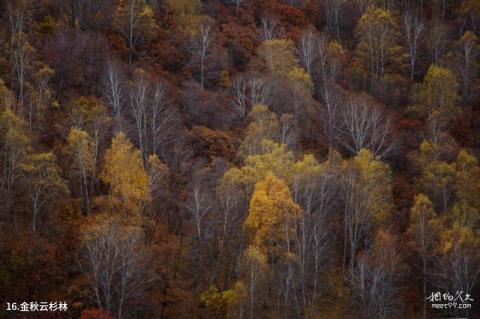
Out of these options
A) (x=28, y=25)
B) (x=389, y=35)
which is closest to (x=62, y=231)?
(x=28, y=25)

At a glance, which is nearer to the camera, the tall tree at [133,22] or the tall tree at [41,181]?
the tall tree at [41,181]

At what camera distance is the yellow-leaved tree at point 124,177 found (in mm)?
45844

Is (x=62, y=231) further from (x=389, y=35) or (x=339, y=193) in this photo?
(x=389, y=35)

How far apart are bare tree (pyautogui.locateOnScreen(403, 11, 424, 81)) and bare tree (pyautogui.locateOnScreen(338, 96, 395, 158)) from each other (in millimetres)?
16094

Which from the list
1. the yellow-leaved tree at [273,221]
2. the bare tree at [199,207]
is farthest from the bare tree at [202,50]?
the yellow-leaved tree at [273,221]

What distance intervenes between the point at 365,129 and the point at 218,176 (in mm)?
17816

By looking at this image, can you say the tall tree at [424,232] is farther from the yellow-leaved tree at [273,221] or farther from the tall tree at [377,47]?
the tall tree at [377,47]

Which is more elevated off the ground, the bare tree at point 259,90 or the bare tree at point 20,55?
the bare tree at point 20,55

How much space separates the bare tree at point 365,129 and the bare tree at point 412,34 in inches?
634

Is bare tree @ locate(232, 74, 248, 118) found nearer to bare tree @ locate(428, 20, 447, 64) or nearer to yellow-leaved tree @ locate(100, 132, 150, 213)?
yellow-leaved tree @ locate(100, 132, 150, 213)

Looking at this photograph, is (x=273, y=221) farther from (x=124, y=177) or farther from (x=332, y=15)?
(x=332, y=15)

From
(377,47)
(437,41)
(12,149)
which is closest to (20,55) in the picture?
(12,149)

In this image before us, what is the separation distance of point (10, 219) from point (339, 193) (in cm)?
2693

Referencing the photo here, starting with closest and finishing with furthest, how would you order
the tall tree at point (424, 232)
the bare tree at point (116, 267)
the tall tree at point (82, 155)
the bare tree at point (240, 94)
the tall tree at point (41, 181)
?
1. the bare tree at point (116, 267)
2. the tall tree at point (41, 181)
3. the tall tree at point (82, 155)
4. the tall tree at point (424, 232)
5. the bare tree at point (240, 94)
